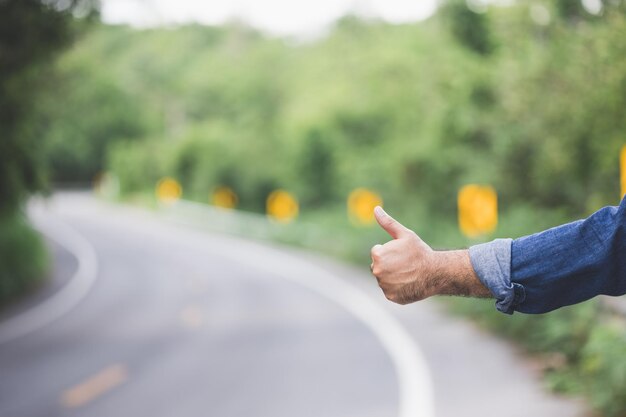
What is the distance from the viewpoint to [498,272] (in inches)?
92.5

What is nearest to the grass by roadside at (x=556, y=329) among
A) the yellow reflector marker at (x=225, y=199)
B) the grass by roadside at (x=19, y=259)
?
the grass by roadside at (x=19, y=259)

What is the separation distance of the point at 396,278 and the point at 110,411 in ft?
27.4

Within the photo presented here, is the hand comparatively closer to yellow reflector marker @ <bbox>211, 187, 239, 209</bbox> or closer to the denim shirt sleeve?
the denim shirt sleeve

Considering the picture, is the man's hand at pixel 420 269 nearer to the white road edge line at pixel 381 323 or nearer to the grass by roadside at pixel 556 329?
the grass by roadside at pixel 556 329

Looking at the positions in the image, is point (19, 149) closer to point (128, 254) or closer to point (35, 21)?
point (35, 21)

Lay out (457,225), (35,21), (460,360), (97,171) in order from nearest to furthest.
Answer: (460,360)
(35,21)
(457,225)
(97,171)

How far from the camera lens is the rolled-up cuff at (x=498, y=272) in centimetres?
235

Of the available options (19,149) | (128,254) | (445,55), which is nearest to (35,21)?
(19,149)

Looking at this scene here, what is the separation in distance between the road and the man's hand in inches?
264

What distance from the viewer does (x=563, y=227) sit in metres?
2.36

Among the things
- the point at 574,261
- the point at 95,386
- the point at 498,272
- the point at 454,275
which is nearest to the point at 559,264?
the point at 574,261

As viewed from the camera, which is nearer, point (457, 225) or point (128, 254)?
point (457, 225)

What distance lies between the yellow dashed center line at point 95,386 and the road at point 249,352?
0.03 metres

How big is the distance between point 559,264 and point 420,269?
15.6 inches
